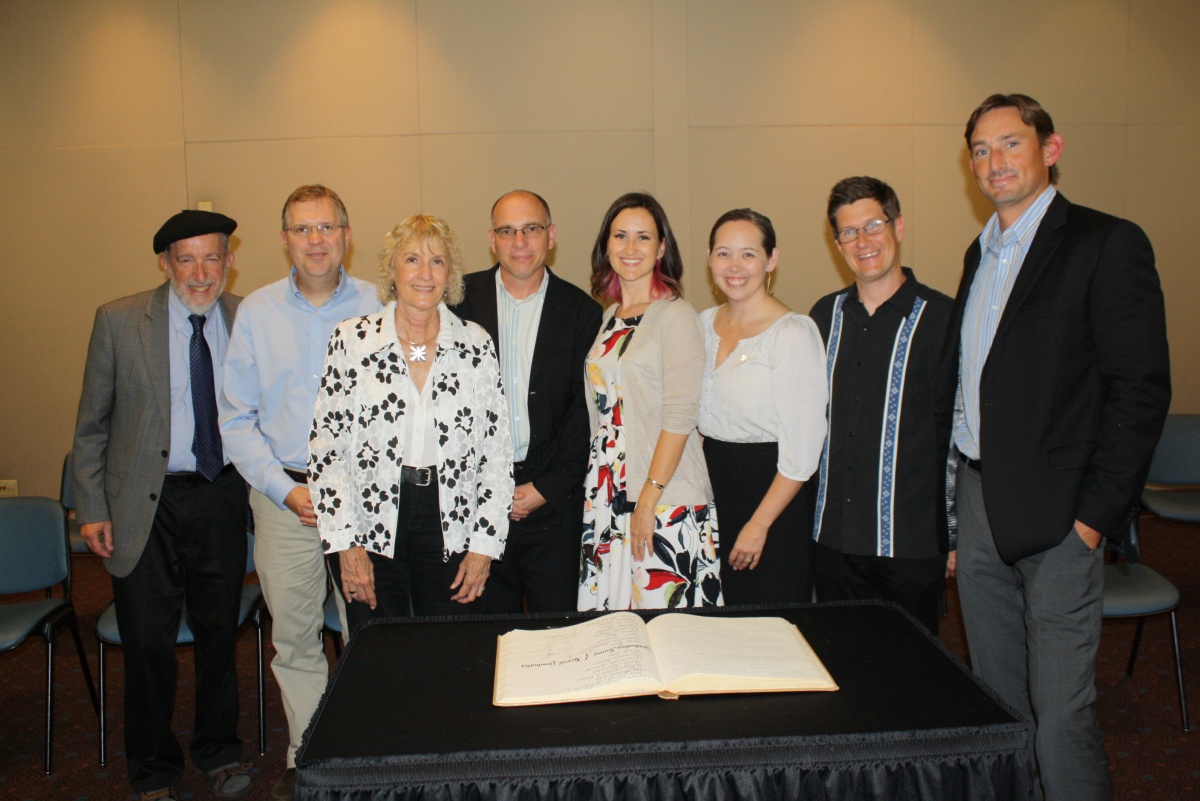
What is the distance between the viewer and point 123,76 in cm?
562

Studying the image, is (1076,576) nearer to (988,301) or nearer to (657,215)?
(988,301)

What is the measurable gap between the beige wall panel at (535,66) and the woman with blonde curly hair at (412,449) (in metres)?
3.43

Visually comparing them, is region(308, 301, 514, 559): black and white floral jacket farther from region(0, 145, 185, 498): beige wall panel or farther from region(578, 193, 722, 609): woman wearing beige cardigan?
region(0, 145, 185, 498): beige wall panel

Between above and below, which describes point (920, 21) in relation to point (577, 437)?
above

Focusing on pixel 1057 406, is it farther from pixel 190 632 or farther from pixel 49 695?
pixel 49 695

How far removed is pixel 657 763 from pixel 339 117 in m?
5.33

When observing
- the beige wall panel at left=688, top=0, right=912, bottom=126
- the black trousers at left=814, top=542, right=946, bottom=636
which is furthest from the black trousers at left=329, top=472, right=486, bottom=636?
the beige wall panel at left=688, top=0, right=912, bottom=126

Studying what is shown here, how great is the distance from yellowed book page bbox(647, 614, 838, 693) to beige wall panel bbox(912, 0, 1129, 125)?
5.03 metres

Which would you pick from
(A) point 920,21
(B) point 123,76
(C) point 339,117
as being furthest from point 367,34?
(A) point 920,21

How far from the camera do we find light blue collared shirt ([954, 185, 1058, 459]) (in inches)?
86.0

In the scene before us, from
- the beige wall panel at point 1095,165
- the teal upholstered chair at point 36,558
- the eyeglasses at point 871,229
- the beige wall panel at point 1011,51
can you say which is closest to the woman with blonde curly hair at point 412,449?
the eyeglasses at point 871,229

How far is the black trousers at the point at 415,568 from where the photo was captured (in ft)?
7.66

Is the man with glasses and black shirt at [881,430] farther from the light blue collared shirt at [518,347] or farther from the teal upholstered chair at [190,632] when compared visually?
the teal upholstered chair at [190,632]

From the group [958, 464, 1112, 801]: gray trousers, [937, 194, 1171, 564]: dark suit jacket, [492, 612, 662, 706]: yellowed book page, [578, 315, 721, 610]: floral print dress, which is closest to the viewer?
[492, 612, 662, 706]: yellowed book page
